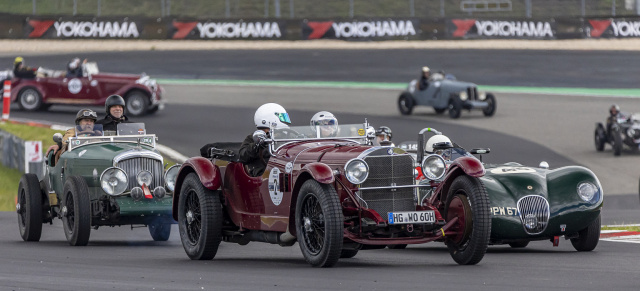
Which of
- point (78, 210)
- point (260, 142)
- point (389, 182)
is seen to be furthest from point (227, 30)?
point (389, 182)

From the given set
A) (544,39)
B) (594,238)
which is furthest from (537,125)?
(594,238)

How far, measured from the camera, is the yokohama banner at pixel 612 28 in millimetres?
40656

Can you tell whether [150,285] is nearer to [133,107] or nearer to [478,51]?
[133,107]

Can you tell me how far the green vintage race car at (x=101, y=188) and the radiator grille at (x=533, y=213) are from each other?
13.0 feet

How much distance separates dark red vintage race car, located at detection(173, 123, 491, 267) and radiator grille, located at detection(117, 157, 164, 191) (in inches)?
92.4

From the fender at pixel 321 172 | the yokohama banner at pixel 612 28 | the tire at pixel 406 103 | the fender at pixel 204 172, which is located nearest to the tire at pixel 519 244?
the fender at pixel 204 172

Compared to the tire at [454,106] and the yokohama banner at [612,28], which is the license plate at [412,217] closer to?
the tire at [454,106]

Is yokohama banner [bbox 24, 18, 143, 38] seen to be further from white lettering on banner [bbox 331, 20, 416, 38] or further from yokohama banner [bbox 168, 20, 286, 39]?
white lettering on banner [bbox 331, 20, 416, 38]

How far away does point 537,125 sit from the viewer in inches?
1091

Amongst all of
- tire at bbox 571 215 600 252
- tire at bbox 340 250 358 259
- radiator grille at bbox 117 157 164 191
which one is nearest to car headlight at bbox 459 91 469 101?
radiator grille at bbox 117 157 164 191

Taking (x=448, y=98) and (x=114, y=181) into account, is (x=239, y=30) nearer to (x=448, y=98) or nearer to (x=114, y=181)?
(x=448, y=98)

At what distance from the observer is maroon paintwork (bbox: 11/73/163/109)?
2867cm

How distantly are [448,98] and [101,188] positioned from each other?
18.5 meters

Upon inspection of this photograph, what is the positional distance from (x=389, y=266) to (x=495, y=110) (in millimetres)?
20669
